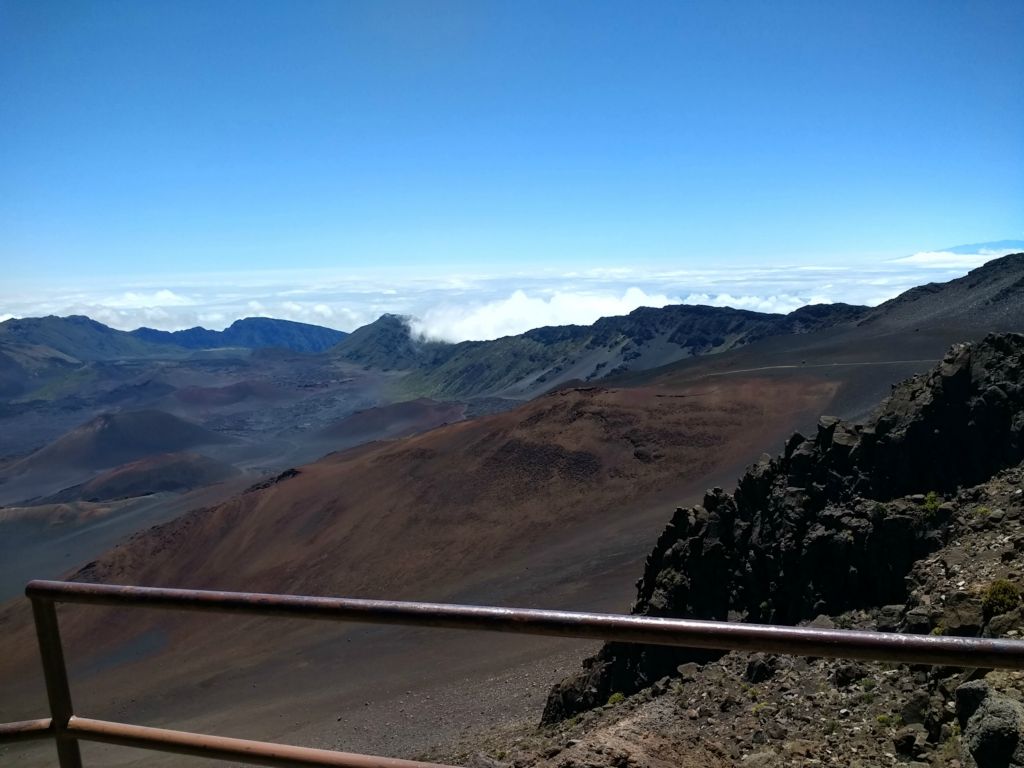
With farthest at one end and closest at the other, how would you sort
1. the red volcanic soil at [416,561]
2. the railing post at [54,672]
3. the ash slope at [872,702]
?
the red volcanic soil at [416,561]
the ash slope at [872,702]
the railing post at [54,672]

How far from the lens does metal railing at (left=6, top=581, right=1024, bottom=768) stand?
Answer: 6.16 feet

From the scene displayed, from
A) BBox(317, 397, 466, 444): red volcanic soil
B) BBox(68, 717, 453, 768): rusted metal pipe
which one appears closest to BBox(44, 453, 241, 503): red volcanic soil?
BBox(317, 397, 466, 444): red volcanic soil

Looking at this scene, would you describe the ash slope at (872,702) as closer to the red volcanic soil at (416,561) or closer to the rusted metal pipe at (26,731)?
the rusted metal pipe at (26,731)

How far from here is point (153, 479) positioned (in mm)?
69875

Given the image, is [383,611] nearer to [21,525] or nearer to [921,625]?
[921,625]

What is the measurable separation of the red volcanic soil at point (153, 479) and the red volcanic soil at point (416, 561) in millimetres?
32489

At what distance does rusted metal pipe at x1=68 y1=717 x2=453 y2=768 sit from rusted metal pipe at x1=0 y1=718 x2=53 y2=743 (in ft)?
0.35

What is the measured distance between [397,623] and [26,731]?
1441mm

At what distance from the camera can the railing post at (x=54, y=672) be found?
262 centimetres

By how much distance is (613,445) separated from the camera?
31188mm

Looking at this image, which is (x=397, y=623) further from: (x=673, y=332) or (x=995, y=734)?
(x=673, y=332)

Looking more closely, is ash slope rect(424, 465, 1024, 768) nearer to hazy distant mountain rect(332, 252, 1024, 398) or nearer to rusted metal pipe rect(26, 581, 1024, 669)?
rusted metal pipe rect(26, 581, 1024, 669)

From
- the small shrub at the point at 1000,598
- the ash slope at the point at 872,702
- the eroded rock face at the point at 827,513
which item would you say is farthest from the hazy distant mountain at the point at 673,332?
the small shrub at the point at 1000,598

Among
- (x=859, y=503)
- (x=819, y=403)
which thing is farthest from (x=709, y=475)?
(x=859, y=503)
